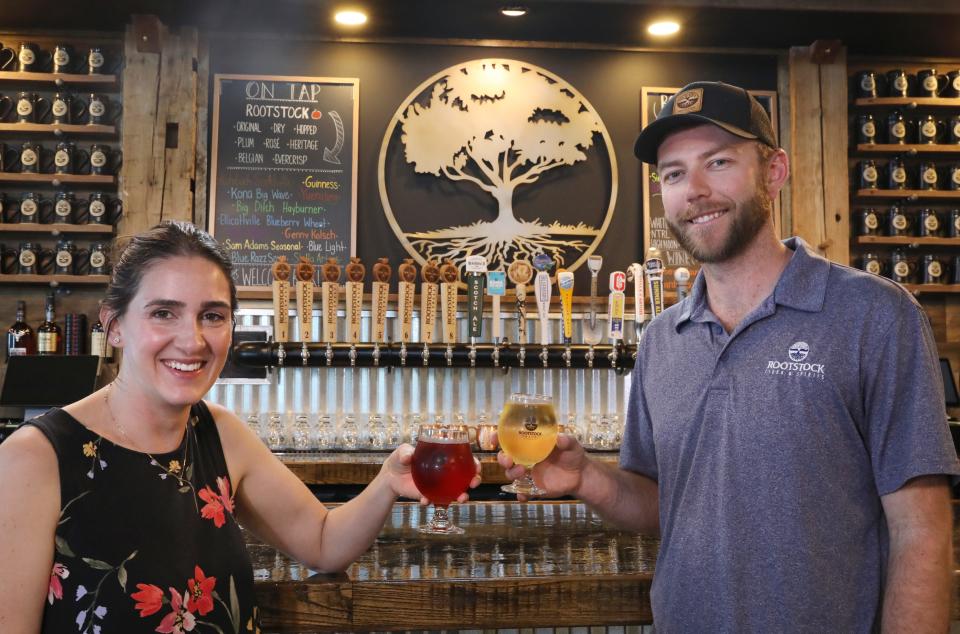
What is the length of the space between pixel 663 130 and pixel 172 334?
3.15 feet

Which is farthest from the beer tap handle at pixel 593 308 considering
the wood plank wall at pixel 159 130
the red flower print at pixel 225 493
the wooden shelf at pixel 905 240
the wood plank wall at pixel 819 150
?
the red flower print at pixel 225 493

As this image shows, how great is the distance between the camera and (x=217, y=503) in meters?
1.46

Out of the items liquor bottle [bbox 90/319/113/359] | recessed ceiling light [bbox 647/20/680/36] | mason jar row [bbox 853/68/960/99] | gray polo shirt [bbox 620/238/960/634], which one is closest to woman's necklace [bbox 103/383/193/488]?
gray polo shirt [bbox 620/238/960/634]

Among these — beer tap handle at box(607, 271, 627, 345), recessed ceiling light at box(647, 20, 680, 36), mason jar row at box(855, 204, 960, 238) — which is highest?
recessed ceiling light at box(647, 20, 680, 36)

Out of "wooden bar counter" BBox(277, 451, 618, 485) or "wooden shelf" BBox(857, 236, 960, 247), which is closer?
"wooden bar counter" BBox(277, 451, 618, 485)

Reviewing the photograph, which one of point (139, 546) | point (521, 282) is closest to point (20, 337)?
point (521, 282)

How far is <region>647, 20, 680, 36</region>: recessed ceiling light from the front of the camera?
13.7 ft

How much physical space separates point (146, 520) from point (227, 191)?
314 centimetres

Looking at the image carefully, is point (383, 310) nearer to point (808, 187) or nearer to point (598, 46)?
point (598, 46)

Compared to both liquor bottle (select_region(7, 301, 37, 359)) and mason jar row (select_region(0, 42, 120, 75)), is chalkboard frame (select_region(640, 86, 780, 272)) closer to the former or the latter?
mason jar row (select_region(0, 42, 120, 75))

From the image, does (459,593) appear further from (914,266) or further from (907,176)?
(907,176)

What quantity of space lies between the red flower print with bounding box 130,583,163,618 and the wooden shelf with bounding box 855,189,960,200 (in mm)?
4102

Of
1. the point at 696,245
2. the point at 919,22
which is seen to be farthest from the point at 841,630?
the point at 919,22

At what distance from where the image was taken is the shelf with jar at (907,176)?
14.4ft
